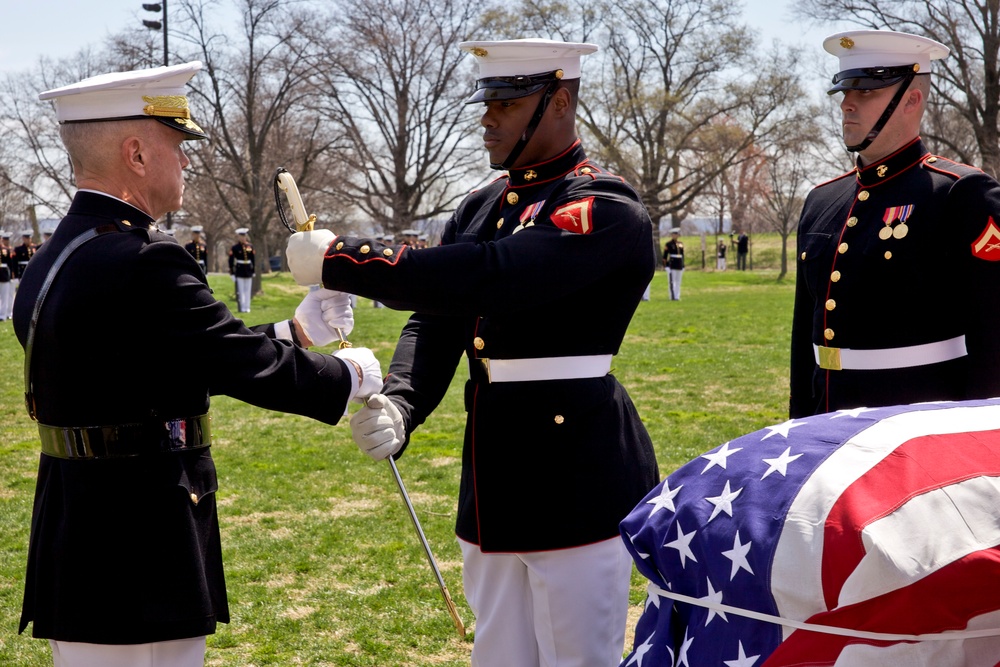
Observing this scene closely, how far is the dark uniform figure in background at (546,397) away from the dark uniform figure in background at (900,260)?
103 cm

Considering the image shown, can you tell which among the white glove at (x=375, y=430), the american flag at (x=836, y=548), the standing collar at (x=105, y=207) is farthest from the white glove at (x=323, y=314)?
the american flag at (x=836, y=548)

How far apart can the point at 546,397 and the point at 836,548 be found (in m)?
1.31

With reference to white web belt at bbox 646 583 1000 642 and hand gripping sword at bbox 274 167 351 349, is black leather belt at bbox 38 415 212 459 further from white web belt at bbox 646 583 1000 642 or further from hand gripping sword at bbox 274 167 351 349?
white web belt at bbox 646 583 1000 642

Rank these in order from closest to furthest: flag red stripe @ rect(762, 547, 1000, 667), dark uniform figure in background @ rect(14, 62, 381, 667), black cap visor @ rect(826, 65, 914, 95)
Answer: flag red stripe @ rect(762, 547, 1000, 667), dark uniform figure in background @ rect(14, 62, 381, 667), black cap visor @ rect(826, 65, 914, 95)

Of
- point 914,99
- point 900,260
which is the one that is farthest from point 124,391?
point 914,99

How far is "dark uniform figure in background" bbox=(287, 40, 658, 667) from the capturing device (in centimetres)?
266

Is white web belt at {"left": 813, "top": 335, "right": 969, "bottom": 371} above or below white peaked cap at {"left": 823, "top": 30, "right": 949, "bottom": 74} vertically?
below

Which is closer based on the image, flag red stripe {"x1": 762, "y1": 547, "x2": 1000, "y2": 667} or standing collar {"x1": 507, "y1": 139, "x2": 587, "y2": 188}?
flag red stripe {"x1": 762, "y1": 547, "x2": 1000, "y2": 667}

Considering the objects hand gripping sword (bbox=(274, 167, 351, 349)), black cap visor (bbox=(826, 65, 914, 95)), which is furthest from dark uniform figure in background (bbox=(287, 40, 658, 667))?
black cap visor (bbox=(826, 65, 914, 95))

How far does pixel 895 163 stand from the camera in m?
3.63

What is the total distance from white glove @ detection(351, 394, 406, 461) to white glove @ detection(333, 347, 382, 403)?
0.09ft

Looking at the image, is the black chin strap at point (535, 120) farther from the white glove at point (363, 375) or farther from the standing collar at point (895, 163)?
the standing collar at point (895, 163)

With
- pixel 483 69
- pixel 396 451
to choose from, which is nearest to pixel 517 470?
pixel 396 451

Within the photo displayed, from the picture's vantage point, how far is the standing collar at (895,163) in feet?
11.8
